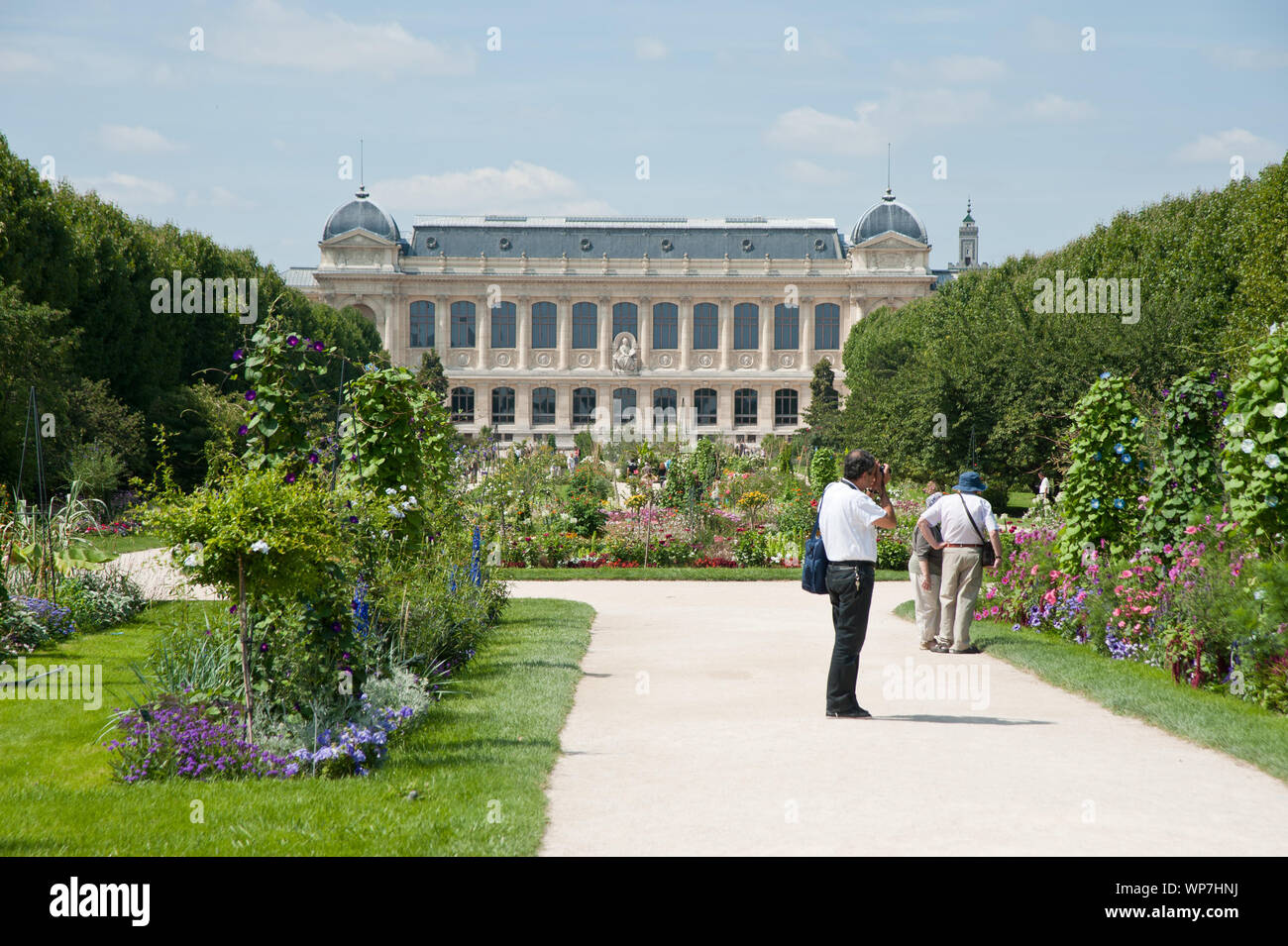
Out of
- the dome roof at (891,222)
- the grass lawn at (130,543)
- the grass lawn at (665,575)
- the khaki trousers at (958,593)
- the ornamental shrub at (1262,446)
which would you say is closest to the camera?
the ornamental shrub at (1262,446)

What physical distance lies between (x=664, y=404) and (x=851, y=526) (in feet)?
208

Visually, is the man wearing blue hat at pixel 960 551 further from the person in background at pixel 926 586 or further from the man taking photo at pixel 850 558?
the man taking photo at pixel 850 558

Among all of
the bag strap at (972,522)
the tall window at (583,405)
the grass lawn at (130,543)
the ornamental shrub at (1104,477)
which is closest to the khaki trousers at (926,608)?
the bag strap at (972,522)

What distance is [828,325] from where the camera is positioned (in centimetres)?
6925

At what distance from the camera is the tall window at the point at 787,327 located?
2724 inches

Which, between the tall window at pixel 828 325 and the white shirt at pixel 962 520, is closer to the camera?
the white shirt at pixel 962 520

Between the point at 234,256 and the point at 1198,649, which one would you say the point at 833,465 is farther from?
the point at 234,256

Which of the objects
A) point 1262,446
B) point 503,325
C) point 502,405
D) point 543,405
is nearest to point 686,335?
point 543,405

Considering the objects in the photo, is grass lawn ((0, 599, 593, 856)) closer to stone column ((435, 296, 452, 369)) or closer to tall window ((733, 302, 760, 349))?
stone column ((435, 296, 452, 369))

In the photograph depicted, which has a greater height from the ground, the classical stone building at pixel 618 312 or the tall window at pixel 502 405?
the classical stone building at pixel 618 312

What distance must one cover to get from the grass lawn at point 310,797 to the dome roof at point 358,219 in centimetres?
6379

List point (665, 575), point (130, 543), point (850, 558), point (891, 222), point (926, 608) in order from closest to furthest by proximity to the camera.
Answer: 1. point (850, 558)
2. point (926, 608)
3. point (665, 575)
4. point (130, 543)
5. point (891, 222)

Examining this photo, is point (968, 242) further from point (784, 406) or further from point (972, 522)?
point (972, 522)
